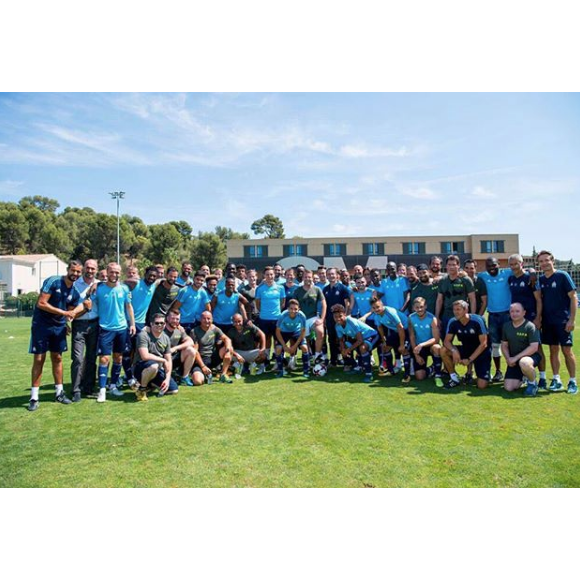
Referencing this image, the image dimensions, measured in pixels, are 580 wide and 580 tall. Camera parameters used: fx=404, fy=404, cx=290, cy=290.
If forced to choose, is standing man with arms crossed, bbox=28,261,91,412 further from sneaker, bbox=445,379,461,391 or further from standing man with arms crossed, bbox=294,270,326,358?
sneaker, bbox=445,379,461,391

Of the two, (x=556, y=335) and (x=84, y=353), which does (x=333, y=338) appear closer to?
(x=556, y=335)

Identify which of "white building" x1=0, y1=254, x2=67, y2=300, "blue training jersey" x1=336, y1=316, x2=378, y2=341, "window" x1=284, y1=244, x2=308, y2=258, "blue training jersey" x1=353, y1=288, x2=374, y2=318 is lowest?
"blue training jersey" x1=336, y1=316, x2=378, y2=341

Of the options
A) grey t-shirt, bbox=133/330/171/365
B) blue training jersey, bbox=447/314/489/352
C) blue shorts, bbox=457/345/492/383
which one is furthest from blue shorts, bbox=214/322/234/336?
blue shorts, bbox=457/345/492/383

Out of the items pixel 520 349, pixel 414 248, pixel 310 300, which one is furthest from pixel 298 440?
pixel 414 248

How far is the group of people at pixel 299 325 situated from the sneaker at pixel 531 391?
3cm

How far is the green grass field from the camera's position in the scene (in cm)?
297

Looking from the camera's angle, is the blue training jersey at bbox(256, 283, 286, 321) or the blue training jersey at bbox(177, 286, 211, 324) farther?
the blue training jersey at bbox(256, 283, 286, 321)

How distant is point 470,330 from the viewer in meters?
6.01

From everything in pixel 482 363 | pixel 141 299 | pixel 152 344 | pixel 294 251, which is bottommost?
pixel 482 363

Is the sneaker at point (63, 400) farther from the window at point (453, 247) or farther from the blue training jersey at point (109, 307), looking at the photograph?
the window at point (453, 247)

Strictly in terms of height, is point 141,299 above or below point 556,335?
above

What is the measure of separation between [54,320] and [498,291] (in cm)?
641

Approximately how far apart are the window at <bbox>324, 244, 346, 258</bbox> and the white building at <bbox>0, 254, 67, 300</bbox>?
100ft
